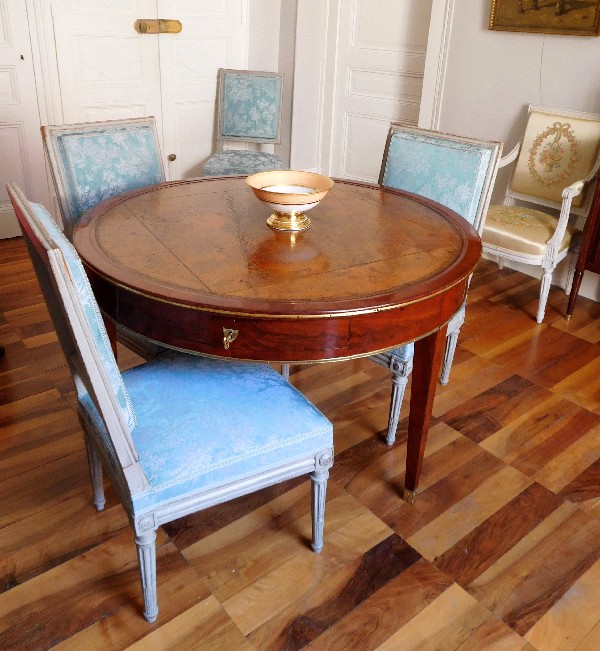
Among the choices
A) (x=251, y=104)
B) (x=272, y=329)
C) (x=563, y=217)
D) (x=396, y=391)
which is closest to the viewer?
(x=272, y=329)

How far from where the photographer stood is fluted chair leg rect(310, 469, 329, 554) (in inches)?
54.7

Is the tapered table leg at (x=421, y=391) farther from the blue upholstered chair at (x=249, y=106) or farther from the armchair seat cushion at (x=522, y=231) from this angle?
the blue upholstered chair at (x=249, y=106)

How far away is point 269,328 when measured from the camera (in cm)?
118

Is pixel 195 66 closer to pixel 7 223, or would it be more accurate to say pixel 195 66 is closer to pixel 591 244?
pixel 7 223

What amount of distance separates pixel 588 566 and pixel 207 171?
9.28 ft

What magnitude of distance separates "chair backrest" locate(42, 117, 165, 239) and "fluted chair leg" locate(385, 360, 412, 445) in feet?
3.39

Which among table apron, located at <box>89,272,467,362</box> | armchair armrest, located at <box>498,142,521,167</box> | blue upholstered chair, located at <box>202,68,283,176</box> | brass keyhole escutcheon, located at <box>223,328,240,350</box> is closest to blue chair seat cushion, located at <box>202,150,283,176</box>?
blue upholstered chair, located at <box>202,68,283,176</box>

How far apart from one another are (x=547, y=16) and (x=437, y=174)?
4.74 ft

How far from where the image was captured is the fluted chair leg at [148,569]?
120cm

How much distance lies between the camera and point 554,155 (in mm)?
2836

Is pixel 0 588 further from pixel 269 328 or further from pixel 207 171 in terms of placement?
pixel 207 171

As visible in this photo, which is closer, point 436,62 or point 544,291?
point 544,291

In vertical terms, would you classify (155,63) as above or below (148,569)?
above

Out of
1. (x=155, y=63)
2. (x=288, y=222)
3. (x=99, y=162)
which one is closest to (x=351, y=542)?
(x=288, y=222)
